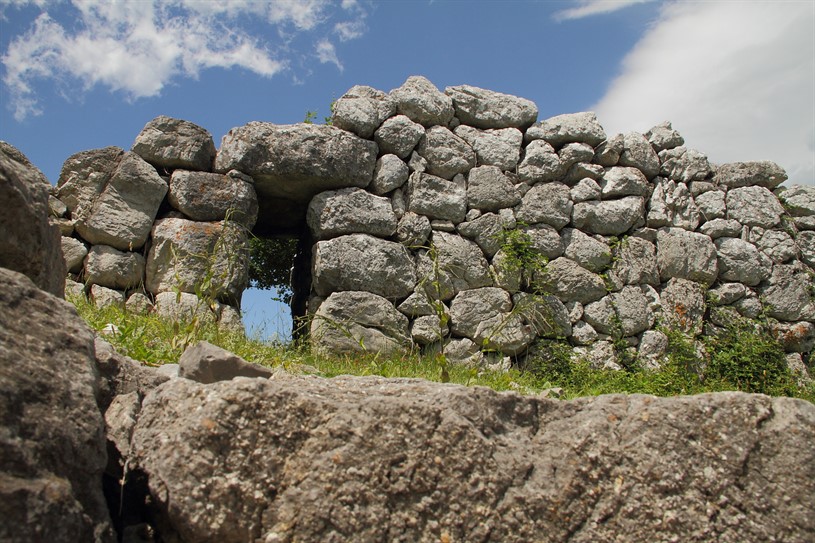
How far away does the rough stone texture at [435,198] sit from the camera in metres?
6.24

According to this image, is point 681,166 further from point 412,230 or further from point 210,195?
point 210,195

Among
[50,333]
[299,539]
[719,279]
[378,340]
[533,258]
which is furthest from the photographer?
[719,279]

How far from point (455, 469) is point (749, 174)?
6745 mm

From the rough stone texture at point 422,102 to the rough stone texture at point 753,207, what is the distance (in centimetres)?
319

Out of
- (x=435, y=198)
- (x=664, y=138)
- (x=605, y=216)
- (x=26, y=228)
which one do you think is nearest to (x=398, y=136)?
(x=435, y=198)

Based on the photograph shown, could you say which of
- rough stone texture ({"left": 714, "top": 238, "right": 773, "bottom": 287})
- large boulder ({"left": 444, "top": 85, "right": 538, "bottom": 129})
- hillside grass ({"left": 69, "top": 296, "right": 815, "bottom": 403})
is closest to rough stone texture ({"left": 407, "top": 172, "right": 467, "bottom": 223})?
large boulder ({"left": 444, "top": 85, "right": 538, "bottom": 129})

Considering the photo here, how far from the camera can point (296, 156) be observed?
233 inches

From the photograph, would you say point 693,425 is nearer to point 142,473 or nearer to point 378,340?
point 142,473

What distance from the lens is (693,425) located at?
1882 millimetres

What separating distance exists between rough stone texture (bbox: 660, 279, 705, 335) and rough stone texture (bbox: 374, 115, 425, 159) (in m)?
2.92

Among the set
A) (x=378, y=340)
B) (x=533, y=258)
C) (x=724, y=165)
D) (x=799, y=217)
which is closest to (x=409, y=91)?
(x=533, y=258)

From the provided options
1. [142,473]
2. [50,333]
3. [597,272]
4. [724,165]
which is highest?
[724,165]

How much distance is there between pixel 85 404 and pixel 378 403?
0.75 meters

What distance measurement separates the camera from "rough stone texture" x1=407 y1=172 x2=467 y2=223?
20.5 ft
